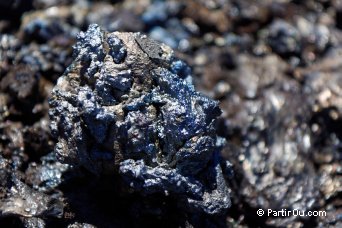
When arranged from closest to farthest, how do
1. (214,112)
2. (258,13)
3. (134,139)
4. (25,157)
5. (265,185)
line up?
(134,139) < (214,112) < (25,157) < (265,185) < (258,13)

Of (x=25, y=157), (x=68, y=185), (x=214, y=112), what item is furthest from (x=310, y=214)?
(x=25, y=157)

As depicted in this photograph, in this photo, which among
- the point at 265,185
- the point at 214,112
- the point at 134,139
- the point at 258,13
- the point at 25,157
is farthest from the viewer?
the point at 258,13

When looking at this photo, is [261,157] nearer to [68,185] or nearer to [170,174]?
[170,174]

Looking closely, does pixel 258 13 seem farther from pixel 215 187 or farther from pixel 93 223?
pixel 93 223

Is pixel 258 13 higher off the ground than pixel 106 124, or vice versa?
pixel 258 13

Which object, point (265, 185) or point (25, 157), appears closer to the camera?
point (25, 157)

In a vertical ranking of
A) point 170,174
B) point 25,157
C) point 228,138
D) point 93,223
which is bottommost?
point 93,223
